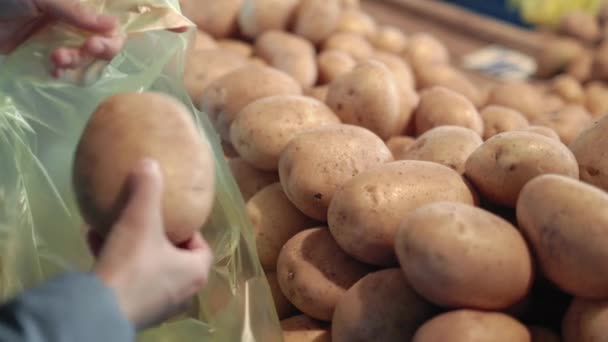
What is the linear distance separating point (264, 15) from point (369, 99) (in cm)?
45

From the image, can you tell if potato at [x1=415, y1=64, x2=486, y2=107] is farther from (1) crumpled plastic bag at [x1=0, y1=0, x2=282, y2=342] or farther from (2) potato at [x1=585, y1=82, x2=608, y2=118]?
(1) crumpled plastic bag at [x1=0, y1=0, x2=282, y2=342]

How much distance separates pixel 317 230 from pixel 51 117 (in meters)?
0.33

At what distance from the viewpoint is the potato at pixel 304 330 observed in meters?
0.72

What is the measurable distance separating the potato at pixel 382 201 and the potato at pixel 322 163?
1.6 inches

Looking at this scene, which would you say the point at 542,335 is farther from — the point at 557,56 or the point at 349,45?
the point at 557,56

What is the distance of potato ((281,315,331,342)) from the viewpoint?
721 mm

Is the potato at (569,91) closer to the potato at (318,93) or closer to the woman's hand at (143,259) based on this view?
the potato at (318,93)

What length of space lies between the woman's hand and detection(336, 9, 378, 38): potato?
97 cm

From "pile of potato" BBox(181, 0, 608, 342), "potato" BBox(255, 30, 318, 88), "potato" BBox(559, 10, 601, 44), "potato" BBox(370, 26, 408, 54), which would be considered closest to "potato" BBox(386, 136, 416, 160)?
Answer: "pile of potato" BBox(181, 0, 608, 342)

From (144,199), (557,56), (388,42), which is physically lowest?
(557,56)

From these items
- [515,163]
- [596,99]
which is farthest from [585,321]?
[596,99]

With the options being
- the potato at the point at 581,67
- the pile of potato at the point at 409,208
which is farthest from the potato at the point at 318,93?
the potato at the point at 581,67

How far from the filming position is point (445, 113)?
0.93 metres

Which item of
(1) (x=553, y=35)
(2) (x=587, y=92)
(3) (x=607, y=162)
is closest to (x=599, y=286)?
(3) (x=607, y=162)
